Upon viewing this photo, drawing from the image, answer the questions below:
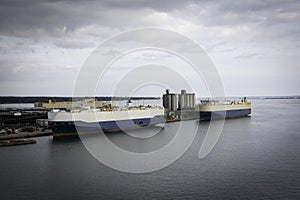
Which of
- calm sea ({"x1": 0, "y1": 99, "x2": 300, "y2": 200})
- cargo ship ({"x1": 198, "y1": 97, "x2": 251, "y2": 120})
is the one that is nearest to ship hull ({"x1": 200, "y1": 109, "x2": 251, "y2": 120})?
cargo ship ({"x1": 198, "y1": 97, "x2": 251, "y2": 120})

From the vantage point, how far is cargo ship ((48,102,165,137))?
13148mm

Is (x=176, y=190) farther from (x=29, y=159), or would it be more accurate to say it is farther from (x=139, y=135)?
(x=139, y=135)

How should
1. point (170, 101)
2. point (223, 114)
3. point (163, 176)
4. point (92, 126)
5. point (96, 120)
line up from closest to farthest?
point (163, 176), point (92, 126), point (96, 120), point (223, 114), point (170, 101)

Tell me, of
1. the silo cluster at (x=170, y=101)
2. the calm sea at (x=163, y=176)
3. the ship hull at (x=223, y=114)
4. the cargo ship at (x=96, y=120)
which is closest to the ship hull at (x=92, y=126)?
the cargo ship at (x=96, y=120)

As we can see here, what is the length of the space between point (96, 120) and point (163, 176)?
25.6 feet

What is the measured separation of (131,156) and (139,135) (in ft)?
15.4

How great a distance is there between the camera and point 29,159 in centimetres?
870

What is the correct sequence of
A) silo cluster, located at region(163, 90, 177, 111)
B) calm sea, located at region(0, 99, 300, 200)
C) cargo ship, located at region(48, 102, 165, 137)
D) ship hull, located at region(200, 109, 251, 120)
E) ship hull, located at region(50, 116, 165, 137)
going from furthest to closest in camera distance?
1. silo cluster, located at region(163, 90, 177, 111)
2. ship hull, located at region(200, 109, 251, 120)
3. cargo ship, located at region(48, 102, 165, 137)
4. ship hull, located at region(50, 116, 165, 137)
5. calm sea, located at region(0, 99, 300, 200)

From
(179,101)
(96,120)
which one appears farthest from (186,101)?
(96,120)

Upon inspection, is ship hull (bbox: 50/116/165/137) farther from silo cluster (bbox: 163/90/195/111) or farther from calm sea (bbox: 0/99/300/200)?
silo cluster (bbox: 163/90/195/111)

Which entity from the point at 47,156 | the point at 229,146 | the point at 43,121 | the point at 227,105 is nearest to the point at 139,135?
the point at 229,146

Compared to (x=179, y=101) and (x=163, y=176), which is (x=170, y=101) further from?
(x=163, y=176)

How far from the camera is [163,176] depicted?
6957mm

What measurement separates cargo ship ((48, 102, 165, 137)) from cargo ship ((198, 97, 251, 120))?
6.40m
